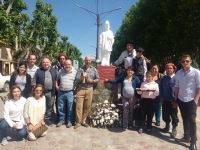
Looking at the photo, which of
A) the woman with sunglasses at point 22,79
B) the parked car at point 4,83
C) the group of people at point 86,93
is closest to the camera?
the group of people at point 86,93

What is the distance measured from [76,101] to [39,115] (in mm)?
1038

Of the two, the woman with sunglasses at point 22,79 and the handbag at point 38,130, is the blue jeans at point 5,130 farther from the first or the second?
the woman with sunglasses at point 22,79

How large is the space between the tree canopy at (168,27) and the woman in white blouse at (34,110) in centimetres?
1033

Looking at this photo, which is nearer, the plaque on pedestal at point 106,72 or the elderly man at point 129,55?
the elderly man at point 129,55

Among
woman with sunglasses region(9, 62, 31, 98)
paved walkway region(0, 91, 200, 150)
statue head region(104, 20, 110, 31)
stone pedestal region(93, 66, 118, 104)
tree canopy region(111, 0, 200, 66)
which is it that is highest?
tree canopy region(111, 0, 200, 66)

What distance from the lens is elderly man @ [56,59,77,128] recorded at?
464 cm

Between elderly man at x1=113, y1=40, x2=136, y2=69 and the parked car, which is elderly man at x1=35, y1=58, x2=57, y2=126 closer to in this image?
elderly man at x1=113, y1=40, x2=136, y2=69

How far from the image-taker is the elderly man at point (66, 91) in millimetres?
4637

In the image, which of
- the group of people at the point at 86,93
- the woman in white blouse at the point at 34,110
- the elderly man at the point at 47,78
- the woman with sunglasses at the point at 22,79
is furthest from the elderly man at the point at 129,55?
the woman with sunglasses at the point at 22,79

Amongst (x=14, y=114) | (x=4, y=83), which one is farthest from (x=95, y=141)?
(x=4, y=83)

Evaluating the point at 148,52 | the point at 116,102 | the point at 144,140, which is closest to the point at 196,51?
the point at 148,52

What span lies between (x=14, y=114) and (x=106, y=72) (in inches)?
107

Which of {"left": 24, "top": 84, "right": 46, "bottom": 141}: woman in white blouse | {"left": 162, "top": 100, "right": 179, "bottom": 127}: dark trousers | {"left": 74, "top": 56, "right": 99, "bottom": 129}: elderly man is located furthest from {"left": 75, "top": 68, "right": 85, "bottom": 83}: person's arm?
{"left": 162, "top": 100, "right": 179, "bottom": 127}: dark trousers

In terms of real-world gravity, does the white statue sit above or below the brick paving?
above
